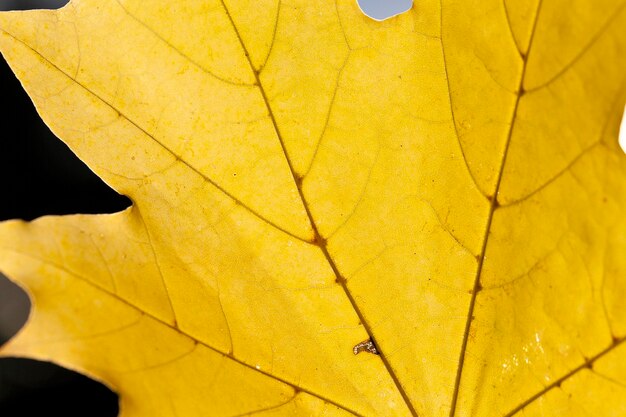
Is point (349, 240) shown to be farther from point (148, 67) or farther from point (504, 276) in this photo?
point (148, 67)

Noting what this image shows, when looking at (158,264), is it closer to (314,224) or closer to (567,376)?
(314,224)

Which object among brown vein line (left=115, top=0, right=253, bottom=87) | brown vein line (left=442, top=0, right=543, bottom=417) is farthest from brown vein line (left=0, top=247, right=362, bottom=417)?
brown vein line (left=115, top=0, right=253, bottom=87)

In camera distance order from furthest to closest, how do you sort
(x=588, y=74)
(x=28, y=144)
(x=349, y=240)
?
(x=28, y=144)
(x=349, y=240)
(x=588, y=74)

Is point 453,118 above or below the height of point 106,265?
above

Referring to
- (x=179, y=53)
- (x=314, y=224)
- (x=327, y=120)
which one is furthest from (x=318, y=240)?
(x=179, y=53)

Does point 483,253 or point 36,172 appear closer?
point 483,253

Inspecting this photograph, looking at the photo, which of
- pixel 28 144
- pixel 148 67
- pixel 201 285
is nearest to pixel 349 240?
pixel 201 285

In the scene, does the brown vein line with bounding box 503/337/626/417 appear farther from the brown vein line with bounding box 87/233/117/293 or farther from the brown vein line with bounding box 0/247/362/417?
the brown vein line with bounding box 87/233/117/293
